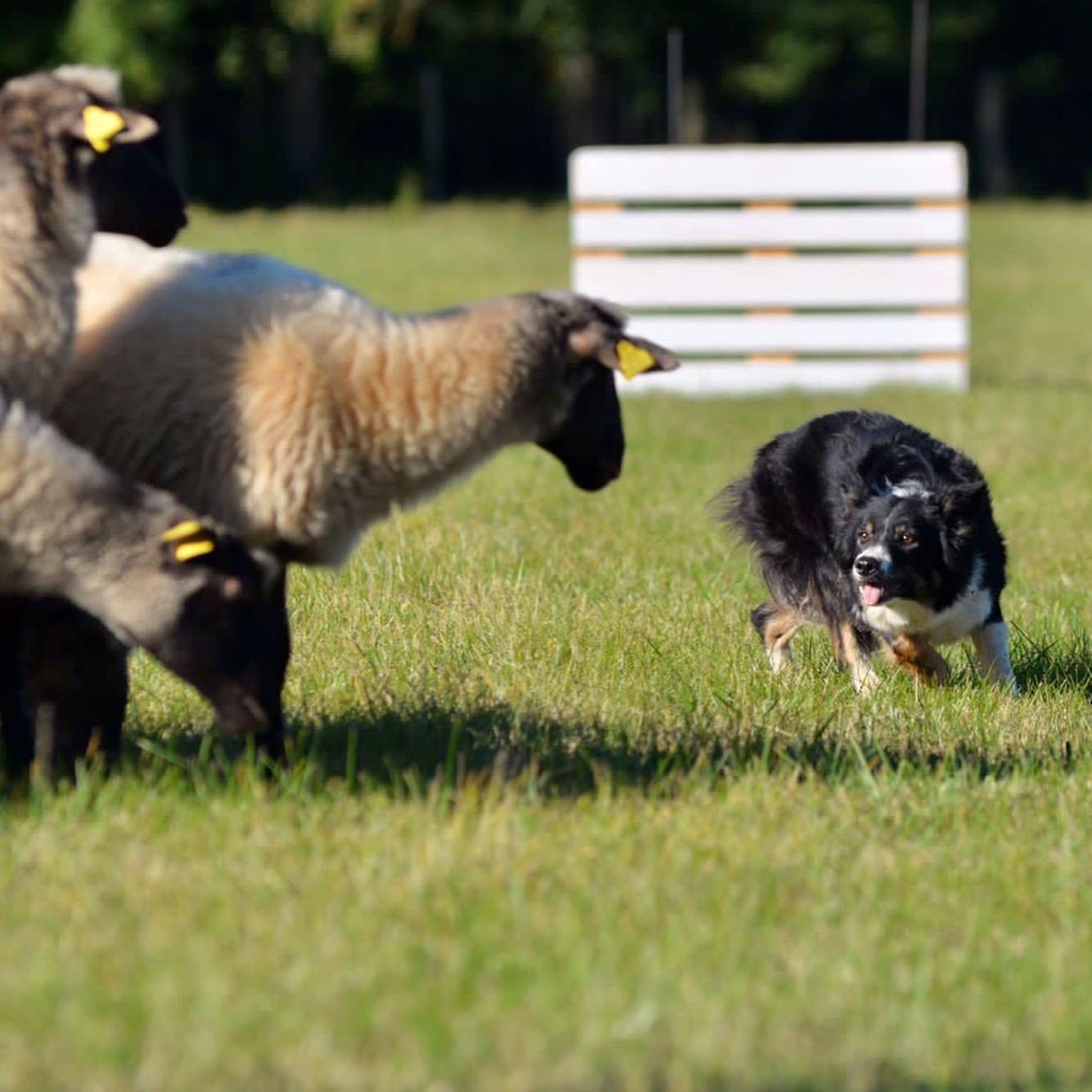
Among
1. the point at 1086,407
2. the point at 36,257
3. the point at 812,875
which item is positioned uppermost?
the point at 36,257

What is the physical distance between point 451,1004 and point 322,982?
25 centimetres

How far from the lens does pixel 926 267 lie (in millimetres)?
15852

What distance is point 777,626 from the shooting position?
7.79m

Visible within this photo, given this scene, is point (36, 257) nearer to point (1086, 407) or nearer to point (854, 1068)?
point (854, 1068)

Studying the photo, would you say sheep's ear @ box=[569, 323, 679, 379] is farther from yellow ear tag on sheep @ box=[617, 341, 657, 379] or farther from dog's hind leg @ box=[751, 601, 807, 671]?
dog's hind leg @ box=[751, 601, 807, 671]

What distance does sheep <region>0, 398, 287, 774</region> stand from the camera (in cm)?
484

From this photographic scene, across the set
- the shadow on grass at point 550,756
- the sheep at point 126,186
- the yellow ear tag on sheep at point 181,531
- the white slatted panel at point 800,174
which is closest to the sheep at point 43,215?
the sheep at point 126,186

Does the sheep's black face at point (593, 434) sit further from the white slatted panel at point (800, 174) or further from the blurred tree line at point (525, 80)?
the blurred tree line at point (525, 80)

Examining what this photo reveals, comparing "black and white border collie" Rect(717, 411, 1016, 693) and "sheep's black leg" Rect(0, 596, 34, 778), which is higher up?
"sheep's black leg" Rect(0, 596, 34, 778)

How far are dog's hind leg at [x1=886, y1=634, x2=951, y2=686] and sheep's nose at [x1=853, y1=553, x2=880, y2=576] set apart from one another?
278 mm

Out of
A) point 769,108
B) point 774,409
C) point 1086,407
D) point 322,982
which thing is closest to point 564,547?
point 322,982

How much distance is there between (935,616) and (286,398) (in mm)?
3081

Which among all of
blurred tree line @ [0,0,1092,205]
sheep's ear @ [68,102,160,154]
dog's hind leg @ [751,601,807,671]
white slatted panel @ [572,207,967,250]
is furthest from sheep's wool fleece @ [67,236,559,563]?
blurred tree line @ [0,0,1092,205]

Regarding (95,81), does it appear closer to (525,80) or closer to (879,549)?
(879,549)
